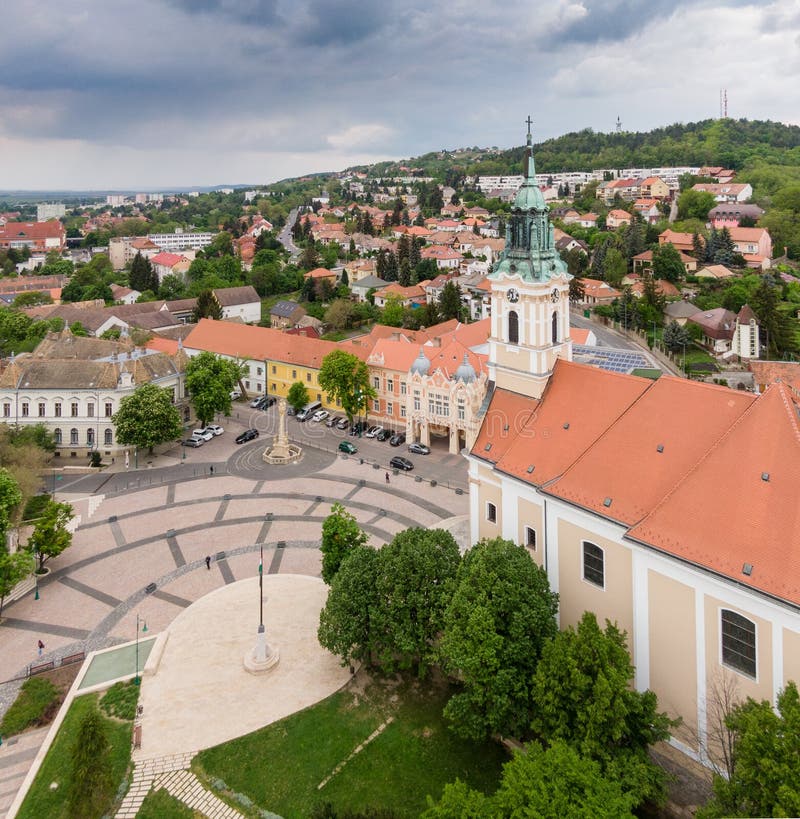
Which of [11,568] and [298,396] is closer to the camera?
[11,568]

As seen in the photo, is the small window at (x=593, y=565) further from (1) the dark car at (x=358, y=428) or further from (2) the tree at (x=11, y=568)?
(1) the dark car at (x=358, y=428)

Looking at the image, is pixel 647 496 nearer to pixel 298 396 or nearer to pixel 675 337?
pixel 298 396

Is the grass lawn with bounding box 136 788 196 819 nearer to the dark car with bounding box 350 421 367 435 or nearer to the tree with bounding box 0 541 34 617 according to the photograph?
the tree with bounding box 0 541 34 617

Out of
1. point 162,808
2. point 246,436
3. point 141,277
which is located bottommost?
point 162,808

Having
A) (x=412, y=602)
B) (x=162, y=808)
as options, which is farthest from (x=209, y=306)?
(x=162, y=808)

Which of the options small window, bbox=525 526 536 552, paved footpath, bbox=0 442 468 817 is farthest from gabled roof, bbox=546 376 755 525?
paved footpath, bbox=0 442 468 817

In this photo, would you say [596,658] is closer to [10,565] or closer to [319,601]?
[319,601]

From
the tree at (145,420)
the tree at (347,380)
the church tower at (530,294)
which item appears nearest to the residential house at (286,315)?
the tree at (347,380)
